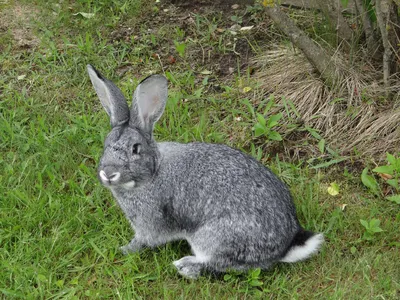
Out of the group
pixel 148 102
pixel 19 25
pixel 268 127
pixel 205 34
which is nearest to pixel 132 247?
pixel 148 102

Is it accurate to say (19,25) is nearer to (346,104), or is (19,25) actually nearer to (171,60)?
(171,60)

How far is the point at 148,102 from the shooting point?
A: 3.77 m

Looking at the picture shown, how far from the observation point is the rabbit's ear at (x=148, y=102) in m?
3.70

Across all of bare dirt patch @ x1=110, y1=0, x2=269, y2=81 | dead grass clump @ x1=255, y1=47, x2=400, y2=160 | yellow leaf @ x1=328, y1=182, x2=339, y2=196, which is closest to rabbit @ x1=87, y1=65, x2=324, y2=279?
yellow leaf @ x1=328, y1=182, x2=339, y2=196

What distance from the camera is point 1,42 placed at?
602 centimetres

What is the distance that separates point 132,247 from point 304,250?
1.10m

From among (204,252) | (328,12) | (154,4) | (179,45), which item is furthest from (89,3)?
(204,252)

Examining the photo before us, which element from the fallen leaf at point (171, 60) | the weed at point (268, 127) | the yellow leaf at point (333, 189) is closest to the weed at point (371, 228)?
the yellow leaf at point (333, 189)

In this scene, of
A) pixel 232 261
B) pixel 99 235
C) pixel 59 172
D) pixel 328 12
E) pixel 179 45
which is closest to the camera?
pixel 232 261

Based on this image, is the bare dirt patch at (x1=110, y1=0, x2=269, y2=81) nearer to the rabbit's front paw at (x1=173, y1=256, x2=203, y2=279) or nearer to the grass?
the grass

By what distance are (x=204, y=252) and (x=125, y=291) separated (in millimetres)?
541

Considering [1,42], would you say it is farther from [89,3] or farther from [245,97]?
[245,97]

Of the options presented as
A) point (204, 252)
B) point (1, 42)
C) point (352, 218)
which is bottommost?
point (352, 218)

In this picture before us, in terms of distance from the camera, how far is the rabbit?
3.67 meters
